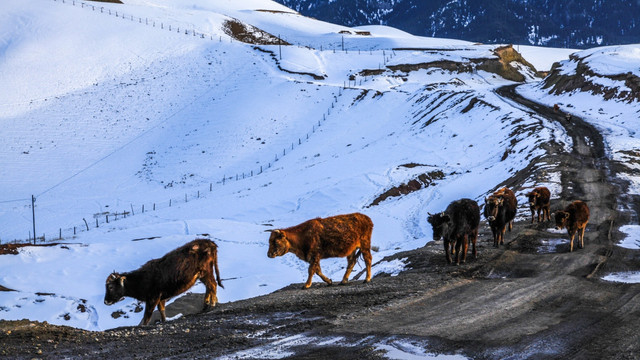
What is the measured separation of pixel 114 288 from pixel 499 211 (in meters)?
12.5

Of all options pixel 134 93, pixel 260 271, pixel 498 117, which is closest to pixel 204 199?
pixel 260 271

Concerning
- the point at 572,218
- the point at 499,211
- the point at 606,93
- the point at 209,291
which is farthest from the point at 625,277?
the point at 606,93

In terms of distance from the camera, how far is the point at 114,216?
51188mm

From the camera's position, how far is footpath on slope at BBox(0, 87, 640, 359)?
9.61m

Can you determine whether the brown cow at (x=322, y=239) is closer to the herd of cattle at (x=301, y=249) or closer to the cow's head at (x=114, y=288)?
the herd of cattle at (x=301, y=249)

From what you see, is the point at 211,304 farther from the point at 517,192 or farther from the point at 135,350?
the point at 517,192

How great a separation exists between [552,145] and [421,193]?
386 inches

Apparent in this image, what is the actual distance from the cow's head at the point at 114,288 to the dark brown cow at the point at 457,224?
335 inches

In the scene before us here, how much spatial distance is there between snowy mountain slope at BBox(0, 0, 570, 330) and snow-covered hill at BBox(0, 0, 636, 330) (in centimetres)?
20

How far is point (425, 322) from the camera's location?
10961 mm

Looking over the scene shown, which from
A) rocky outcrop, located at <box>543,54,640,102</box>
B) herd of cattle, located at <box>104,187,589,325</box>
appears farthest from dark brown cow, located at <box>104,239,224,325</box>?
rocky outcrop, located at <box>543,54,640,102</box>

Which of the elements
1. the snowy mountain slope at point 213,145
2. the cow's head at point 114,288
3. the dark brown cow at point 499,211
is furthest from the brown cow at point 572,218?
the cow's head at point 114,288

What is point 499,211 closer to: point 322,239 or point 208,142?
point 322,239

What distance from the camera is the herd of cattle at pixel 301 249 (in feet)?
44.2
